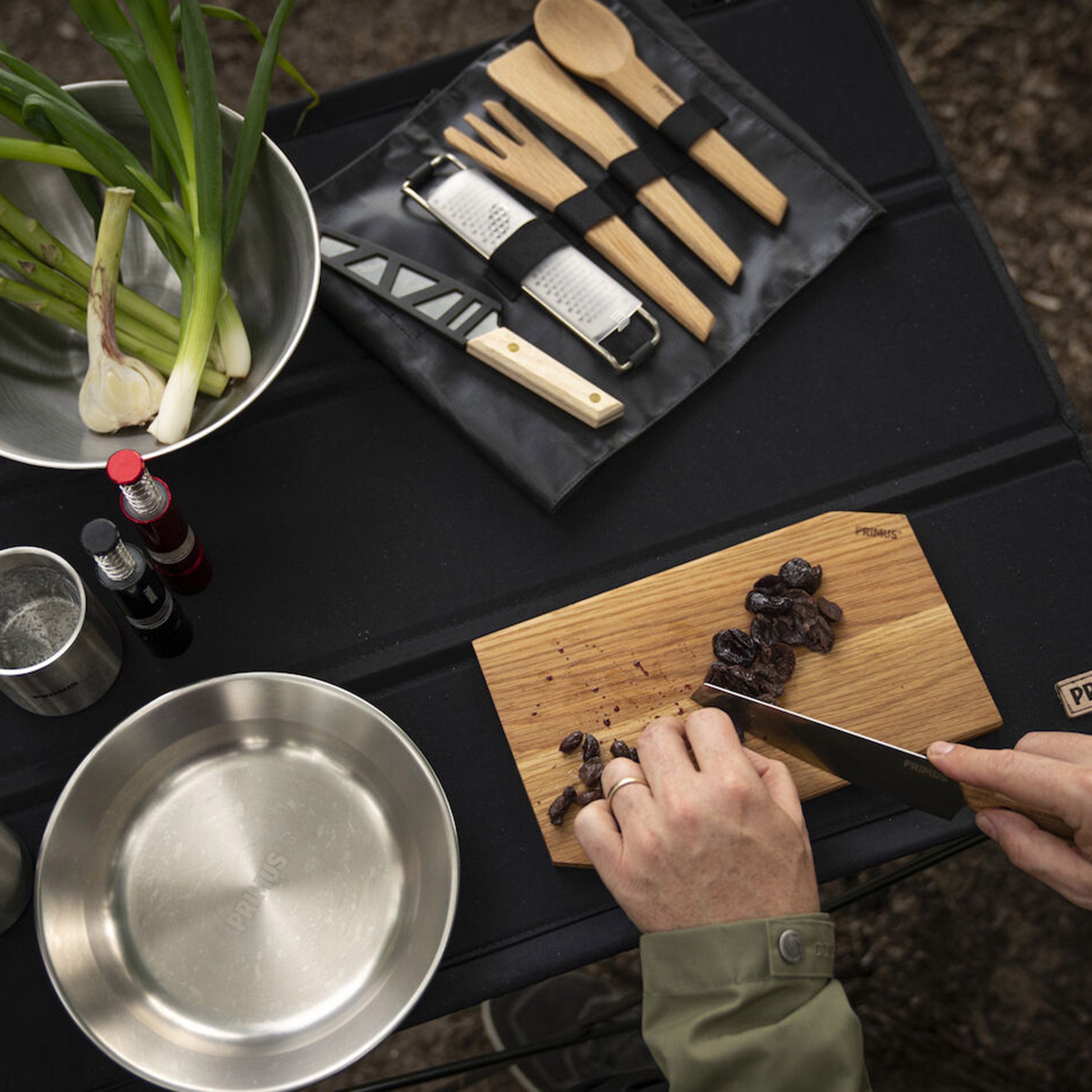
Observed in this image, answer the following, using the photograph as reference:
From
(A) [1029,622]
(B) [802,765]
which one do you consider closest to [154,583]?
(B) [802,765]

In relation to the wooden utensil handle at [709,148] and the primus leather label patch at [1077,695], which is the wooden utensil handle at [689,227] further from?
the primus leather label patch at [1077,695]

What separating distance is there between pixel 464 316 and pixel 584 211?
20 centimetres

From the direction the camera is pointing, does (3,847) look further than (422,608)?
No

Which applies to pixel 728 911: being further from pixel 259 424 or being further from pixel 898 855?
pixel 259 424

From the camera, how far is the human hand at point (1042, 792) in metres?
1.00

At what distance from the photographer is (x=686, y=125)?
1314 millimetres

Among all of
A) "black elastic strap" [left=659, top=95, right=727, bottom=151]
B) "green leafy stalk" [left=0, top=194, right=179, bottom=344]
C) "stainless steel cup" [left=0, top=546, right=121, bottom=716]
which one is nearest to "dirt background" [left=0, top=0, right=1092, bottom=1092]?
"black elastic strap" [left=659, top=95, right=727, bottom=151]

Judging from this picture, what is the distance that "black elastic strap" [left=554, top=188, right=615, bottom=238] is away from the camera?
1276 mm

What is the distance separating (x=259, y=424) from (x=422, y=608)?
0.99ft

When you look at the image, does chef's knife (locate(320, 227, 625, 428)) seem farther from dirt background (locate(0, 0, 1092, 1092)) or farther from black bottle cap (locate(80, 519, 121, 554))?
dirt background (locate(0, 0, 1092, 1092))

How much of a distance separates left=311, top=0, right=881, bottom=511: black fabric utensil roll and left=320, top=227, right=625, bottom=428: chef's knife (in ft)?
0.06

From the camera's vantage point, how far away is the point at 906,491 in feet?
4.11

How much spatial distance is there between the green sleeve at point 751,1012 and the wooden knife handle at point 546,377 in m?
0.57

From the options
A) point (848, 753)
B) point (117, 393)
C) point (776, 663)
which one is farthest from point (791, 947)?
point (117, 393)
